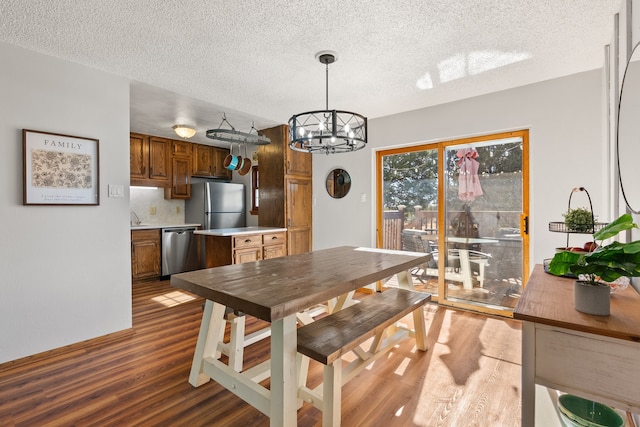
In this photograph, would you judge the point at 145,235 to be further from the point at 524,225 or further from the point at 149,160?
the point at 524,225

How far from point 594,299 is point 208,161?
18.2ft

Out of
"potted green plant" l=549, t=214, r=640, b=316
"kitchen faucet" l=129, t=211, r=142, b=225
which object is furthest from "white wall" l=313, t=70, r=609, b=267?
"kitchen faucet" l=129, t=211, r=142, b=225

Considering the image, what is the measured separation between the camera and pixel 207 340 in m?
1.94

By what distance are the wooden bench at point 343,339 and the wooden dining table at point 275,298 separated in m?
0.15

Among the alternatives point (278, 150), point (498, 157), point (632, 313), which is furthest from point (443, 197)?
point (632, 313)

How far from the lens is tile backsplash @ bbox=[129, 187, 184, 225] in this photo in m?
5.09

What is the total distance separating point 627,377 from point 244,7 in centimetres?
237

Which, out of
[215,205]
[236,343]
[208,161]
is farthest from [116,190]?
[208,161]

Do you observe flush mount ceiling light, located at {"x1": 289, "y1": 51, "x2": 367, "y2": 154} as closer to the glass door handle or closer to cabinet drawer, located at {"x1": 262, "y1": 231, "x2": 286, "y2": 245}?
the glass door handle

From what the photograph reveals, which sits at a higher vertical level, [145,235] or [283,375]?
[145,235]

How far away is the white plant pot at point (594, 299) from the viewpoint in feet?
3.46

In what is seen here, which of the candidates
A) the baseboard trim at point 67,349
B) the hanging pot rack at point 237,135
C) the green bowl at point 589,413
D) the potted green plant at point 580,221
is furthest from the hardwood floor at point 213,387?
the hanging pot rack at point 237,135

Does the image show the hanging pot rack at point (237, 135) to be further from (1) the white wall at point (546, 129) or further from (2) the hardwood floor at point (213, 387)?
(2) the hardwood floor at point (213, 387)

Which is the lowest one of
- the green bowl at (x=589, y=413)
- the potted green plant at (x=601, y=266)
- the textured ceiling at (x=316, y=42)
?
the green bowl at (x=589, y=413)
